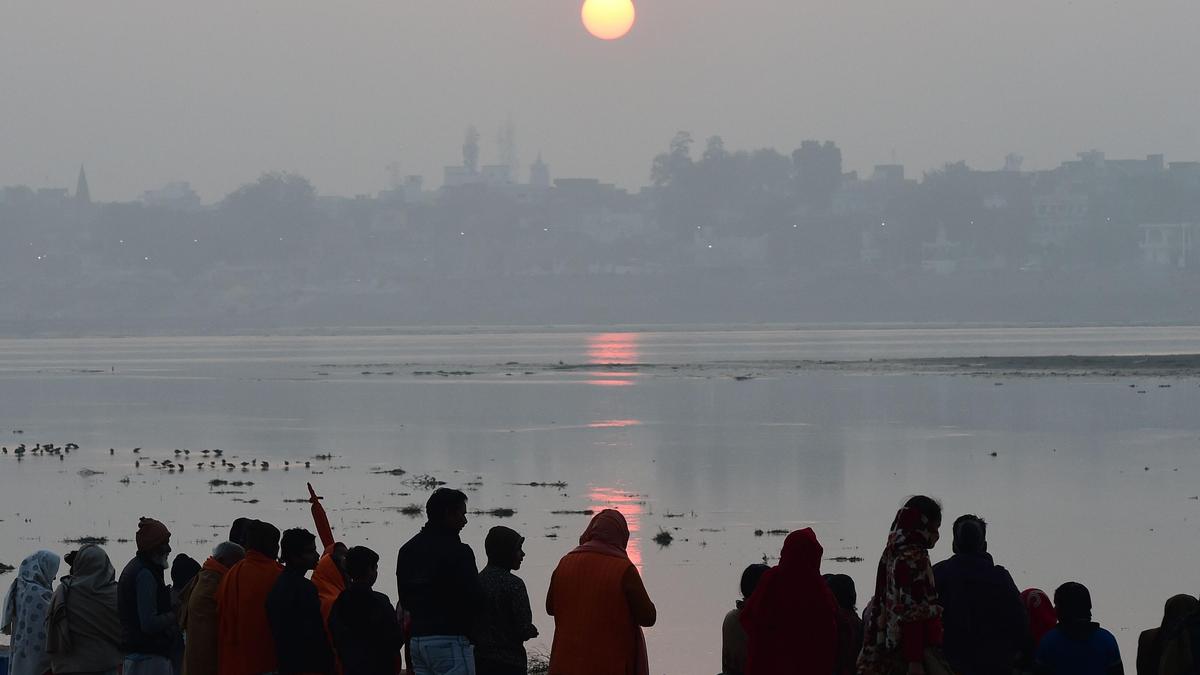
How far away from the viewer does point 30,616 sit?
7.70 m

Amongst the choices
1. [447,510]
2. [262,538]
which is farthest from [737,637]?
[262,538]

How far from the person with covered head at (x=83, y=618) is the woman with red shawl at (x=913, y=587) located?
139 inches

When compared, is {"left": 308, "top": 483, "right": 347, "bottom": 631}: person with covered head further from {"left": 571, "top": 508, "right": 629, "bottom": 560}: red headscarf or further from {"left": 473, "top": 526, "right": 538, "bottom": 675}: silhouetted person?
{"left": 571, "top": 508, "right": 629, "bottom": 560}: red headscarf

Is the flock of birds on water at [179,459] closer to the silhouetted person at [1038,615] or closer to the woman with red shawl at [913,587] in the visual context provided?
the silhouetted person at [1038,615]

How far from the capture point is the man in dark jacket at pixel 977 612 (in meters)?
6.64

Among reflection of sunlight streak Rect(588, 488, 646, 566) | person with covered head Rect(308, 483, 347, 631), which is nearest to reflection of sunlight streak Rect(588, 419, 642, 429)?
reflection of sunlight streak Rect(588, 488, 646, 566)

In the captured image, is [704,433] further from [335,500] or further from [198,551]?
[198,551]

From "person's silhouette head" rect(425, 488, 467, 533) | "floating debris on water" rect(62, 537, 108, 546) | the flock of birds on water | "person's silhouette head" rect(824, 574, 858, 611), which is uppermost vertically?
the flock of birds on water

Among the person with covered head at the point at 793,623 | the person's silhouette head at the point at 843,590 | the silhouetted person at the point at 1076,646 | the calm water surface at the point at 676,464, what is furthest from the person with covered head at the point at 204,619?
the calm water surface at the point at 676,464

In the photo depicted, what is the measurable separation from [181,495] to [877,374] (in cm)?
4757

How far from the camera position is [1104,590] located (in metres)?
17.3

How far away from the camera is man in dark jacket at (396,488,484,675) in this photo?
6.84 meters

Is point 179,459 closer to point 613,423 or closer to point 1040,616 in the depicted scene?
point 613,423

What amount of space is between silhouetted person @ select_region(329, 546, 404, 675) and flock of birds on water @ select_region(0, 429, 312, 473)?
25.8 meters
